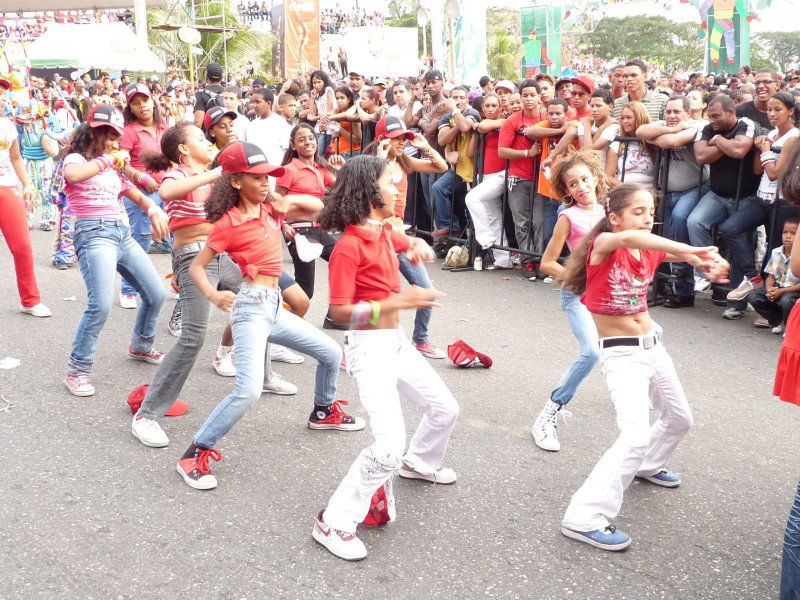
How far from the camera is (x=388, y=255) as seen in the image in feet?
12.3

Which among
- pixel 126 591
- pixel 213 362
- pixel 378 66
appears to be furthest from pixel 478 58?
pixel 126 591

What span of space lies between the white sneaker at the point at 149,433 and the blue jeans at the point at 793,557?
10.4 feet

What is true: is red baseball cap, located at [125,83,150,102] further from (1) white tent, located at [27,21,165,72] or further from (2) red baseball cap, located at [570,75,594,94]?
(1) white tent, located at [27,21,165,72]

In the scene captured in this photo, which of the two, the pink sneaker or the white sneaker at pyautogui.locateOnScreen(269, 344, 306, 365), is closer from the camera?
the pink sneaker

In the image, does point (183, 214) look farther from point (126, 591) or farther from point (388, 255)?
point (126, 591)

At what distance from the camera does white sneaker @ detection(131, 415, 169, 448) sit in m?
4.66

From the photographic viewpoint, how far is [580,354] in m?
4.75

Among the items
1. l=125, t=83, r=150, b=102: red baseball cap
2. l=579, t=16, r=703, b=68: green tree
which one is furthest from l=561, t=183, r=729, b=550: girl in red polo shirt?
l=579, t=16, r=703, b=68: green tree

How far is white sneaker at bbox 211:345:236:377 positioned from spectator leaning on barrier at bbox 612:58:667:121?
4.84m

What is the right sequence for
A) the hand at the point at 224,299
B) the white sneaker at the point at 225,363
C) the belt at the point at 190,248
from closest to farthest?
the hand at the point at 224,299, the belt at the point at 190,248, the white sneaker at the point at 225,363

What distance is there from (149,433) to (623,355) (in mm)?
2570

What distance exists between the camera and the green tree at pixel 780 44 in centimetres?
7788

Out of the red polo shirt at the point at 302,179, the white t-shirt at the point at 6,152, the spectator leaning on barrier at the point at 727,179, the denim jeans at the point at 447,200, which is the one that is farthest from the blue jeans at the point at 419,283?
the denim jeans at the point at 447,200

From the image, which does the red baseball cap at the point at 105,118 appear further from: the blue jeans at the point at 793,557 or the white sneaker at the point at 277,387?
the blue jeans at the point at 793,557
